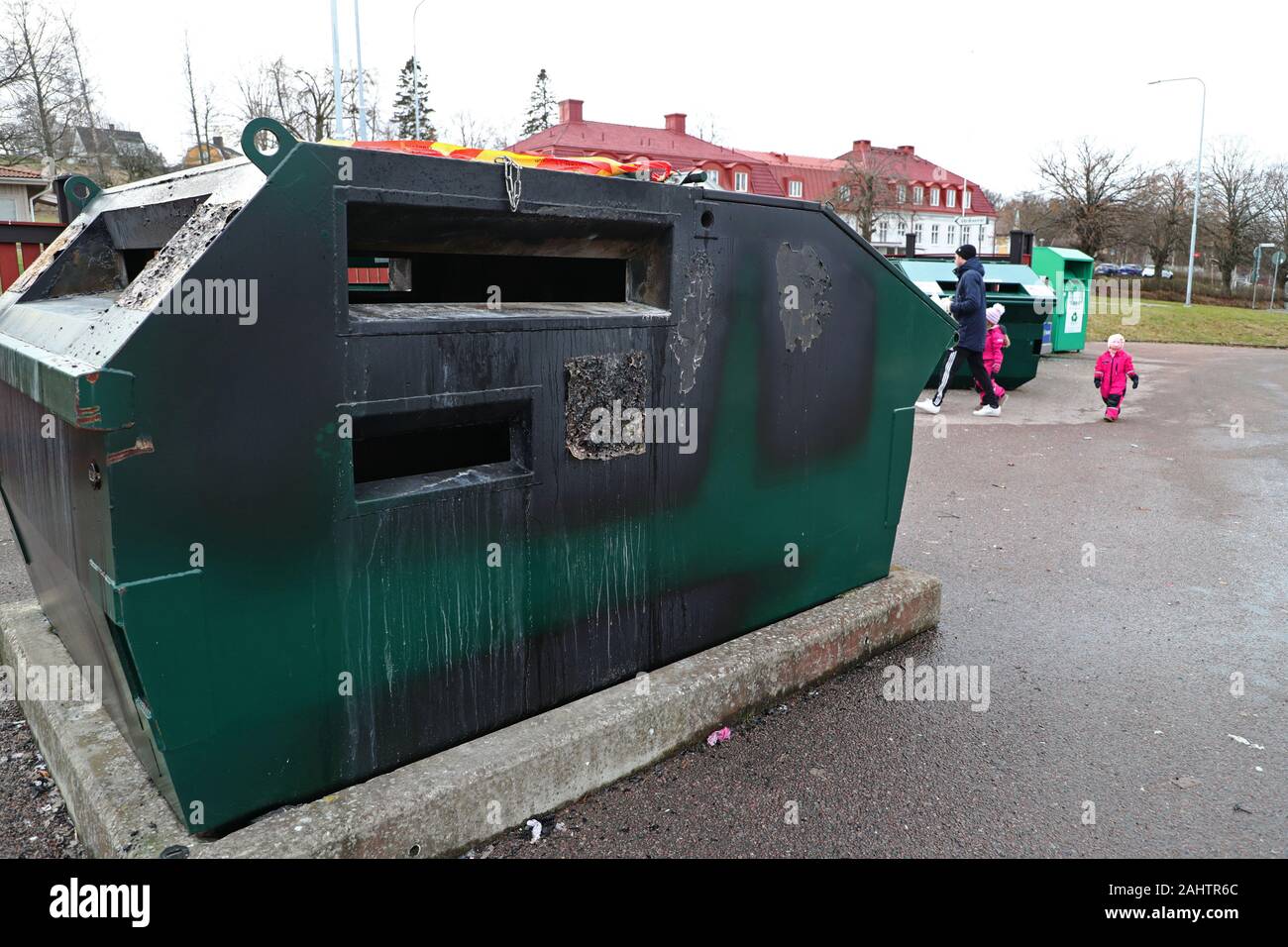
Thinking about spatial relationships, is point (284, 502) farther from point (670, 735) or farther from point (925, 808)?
point (925, 808)

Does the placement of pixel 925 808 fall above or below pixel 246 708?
below

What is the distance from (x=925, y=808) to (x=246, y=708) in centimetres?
184

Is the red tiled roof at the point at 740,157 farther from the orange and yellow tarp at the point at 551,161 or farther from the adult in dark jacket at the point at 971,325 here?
the orange and yellow tarp at the point at 551,161

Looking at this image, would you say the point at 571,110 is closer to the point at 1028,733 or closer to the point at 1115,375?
the point at 1115,375

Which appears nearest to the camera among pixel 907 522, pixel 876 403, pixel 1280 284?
pixel 876 403

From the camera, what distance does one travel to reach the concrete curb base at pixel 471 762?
2137 millimetres

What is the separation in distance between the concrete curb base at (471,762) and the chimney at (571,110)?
4367cm

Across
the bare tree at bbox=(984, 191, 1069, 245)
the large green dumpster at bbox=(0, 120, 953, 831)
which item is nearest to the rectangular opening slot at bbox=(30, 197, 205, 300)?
the large green dumpster at bbox=(0, 120, 953, 831)

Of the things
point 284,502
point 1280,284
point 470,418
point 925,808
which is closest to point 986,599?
point 925,808

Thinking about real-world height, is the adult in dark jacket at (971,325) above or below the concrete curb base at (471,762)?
above

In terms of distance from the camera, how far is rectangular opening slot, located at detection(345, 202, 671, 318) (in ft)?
7.48

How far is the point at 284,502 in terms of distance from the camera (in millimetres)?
2053

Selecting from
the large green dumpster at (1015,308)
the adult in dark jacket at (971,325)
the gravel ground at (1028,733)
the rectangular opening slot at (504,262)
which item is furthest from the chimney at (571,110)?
the rectangular opening slot at (504,262)

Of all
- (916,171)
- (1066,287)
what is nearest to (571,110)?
(916,171)
